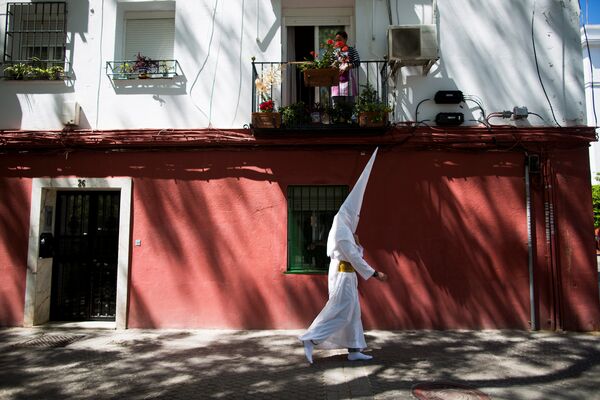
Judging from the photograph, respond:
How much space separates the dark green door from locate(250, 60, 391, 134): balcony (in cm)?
327

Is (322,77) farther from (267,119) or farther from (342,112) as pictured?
(267,119)

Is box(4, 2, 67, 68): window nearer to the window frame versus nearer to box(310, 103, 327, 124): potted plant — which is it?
the window frame

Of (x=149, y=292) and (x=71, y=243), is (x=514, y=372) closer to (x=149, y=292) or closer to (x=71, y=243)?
(x=149, y=292)

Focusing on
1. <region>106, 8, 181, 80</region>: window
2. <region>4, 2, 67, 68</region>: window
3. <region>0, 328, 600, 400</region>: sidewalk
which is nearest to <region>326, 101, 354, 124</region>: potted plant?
<region>106, 8, 181, 80</region>: window

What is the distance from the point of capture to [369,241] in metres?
7.12

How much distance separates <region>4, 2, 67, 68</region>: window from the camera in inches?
311

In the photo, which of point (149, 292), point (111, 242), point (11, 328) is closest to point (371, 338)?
point (149, 292)

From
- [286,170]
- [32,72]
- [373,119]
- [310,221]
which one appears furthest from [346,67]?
[32,72]

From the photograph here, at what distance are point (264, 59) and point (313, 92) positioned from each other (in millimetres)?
1081

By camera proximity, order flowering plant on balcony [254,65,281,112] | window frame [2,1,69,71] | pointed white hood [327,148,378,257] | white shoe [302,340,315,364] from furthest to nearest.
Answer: window frame [2,1,69,71] → flowering plant on balcony [254,65,281,112] → pointed white hood [327,148,378,257] → white shoe [302,340,315,364]

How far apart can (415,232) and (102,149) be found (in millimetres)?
5685

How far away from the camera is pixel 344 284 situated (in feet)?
17.7

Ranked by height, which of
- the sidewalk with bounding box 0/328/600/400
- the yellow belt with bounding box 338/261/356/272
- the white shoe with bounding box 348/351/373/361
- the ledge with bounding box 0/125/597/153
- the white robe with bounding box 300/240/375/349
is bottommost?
the sidewalk with bounding box 0/328/600/400

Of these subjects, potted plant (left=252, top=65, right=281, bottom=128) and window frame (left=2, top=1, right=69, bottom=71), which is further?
window frame (left=2, top=1, right=69, bottom=71)
